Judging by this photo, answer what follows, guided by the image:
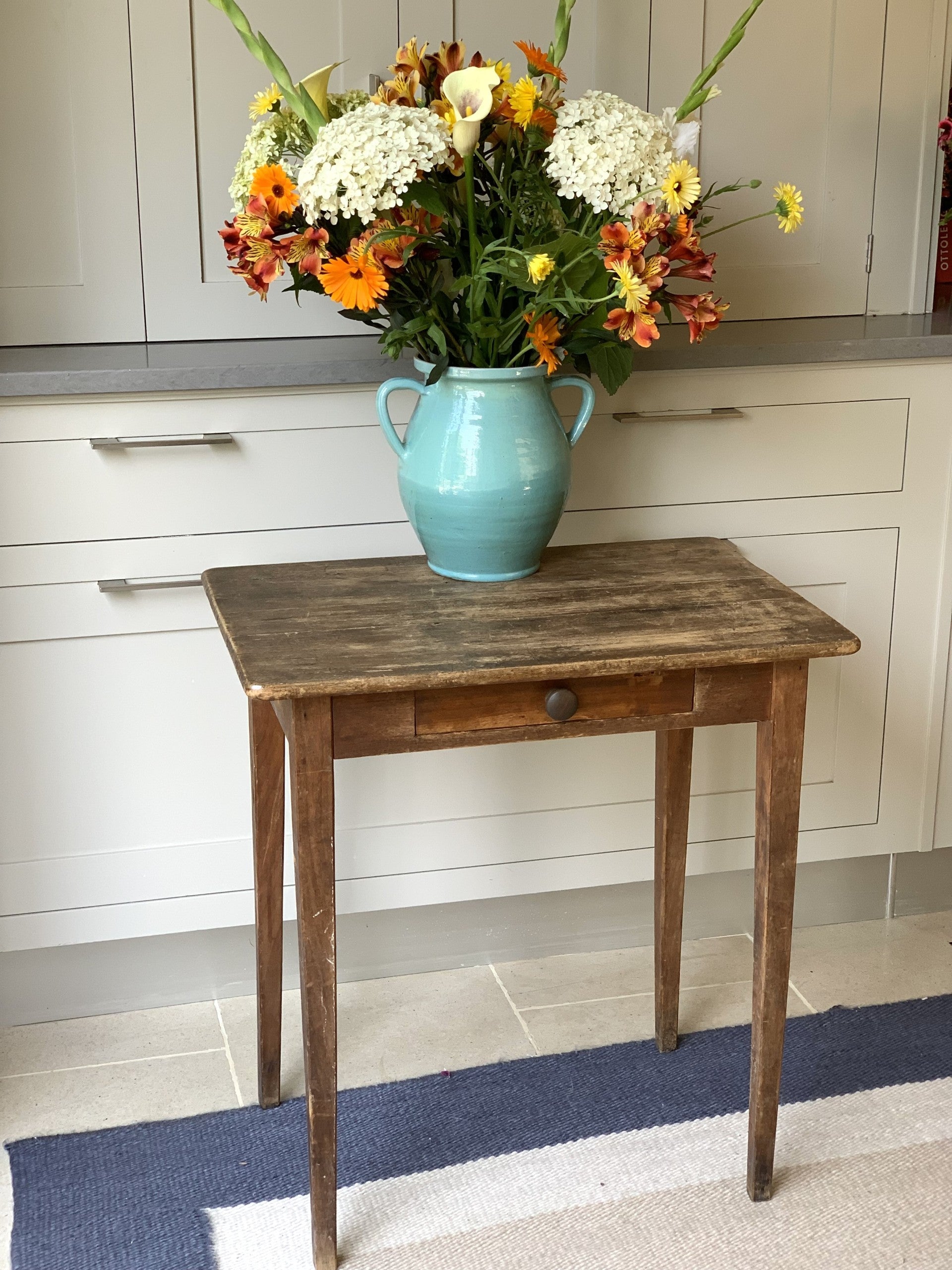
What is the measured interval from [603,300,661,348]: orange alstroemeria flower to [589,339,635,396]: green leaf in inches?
6.4

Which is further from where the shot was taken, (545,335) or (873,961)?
(873,961)

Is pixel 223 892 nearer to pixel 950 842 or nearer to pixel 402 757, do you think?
pixel 402 757

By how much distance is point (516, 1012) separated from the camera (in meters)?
2.20

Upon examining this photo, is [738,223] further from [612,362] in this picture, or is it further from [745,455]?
[745,455]

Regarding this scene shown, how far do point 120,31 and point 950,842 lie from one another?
6.25 ft

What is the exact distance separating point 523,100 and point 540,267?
0.73 ft

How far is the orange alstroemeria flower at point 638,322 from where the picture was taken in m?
1.50

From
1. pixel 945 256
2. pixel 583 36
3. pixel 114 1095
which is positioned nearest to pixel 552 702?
pixel 114 1095

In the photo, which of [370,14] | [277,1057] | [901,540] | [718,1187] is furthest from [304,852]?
[370,14]

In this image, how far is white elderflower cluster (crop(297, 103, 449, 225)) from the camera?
1.47 m

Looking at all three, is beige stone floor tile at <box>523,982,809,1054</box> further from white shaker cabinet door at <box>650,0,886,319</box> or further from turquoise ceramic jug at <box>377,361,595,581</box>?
white shaker cabinet door at <box>650,0,886,319</box>

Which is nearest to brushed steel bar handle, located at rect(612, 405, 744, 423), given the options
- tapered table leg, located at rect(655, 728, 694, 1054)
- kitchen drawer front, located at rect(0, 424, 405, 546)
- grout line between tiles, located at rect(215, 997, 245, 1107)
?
kitchen drawer front, located at rect(0, 424, 405, 546)

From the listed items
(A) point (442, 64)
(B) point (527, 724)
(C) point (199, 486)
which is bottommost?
(B) point (527, 724)

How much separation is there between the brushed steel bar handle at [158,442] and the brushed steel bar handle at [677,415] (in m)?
0.58
